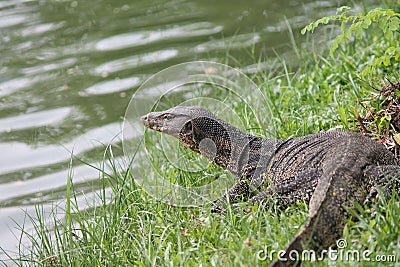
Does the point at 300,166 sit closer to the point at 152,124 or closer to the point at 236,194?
the point at 236,194

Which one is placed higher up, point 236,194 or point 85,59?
point 85,59

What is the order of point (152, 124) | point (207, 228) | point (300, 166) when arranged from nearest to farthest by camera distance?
point (207, 228) < point (300, 166) < point (152, 124)

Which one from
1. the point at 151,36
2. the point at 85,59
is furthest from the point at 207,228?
the point at 151,36

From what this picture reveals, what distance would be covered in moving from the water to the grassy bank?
138cm

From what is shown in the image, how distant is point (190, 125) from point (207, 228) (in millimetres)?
1011

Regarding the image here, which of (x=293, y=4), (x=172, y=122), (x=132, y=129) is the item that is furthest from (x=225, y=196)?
(x=293, y=4)

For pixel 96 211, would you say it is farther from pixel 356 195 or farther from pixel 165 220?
pixel 356 195

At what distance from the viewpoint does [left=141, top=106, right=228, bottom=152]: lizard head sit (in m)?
5.64

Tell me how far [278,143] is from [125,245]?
4.84 ft

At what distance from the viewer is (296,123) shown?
22.1 ft

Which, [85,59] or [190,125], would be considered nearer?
[190,125]

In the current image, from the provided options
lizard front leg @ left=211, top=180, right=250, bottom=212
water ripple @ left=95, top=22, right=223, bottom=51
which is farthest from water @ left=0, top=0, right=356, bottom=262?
lizard front leg @ left=211, top=180, right=250, bottom=212

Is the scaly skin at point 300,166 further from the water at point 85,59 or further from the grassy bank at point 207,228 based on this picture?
the water at point 85,59

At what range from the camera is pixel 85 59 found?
1086 cm
